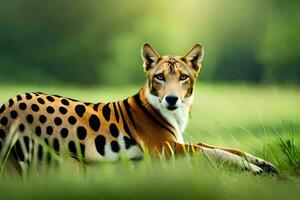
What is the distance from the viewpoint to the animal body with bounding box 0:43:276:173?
2312 mm

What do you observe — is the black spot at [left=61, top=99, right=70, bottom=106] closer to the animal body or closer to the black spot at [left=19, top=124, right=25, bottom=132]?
the animal body

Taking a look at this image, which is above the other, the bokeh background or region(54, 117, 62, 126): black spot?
the bokeh background

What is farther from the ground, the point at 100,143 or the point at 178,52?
the point at 178,52

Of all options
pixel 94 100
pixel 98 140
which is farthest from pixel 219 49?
pixel 98 140

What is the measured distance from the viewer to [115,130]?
2.36m

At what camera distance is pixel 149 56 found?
239cm

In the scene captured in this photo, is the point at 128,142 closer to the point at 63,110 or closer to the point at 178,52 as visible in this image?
the point at 63,110

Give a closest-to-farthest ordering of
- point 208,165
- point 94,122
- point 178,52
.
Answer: point 208,165 → point 94,122 → point 178,52

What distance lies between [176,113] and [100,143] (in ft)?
0.81

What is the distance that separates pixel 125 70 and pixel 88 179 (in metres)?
0.76

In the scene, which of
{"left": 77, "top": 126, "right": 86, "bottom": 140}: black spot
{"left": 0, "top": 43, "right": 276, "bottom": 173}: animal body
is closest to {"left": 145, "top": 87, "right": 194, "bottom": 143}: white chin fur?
{"left": 0, "top": 43, "right": 276, "bottom": 173}: animal body

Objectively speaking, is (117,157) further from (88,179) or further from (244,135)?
(244,135)

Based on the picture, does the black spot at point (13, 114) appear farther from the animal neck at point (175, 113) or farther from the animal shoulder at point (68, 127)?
the animal neck at point (175, 113)

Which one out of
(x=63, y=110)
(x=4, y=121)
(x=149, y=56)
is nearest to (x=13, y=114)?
(x=4, y=121)
